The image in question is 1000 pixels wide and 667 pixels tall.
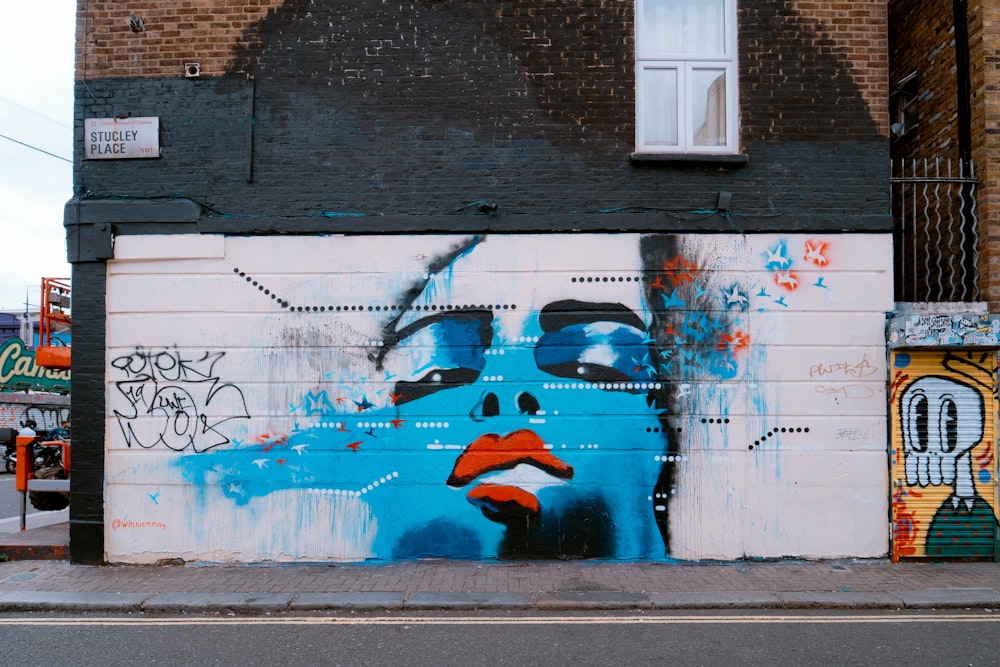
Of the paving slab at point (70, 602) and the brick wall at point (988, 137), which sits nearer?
the paving slab at point (70, 602)

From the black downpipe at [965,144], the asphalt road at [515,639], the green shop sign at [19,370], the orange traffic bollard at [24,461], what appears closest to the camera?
the asphalt road at [515,639]

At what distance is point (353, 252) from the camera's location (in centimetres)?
808

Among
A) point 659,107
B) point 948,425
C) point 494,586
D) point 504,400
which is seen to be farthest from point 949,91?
point 494,586

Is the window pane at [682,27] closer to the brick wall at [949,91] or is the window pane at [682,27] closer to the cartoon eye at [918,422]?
the brick wall at [949,91]

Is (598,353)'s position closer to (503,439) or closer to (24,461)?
(503,439)

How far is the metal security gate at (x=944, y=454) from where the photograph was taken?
7887 millimetres

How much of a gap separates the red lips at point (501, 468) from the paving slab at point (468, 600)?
1.26 metres

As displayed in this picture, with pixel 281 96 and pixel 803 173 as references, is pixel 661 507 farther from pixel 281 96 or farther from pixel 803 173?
pixel 281 96

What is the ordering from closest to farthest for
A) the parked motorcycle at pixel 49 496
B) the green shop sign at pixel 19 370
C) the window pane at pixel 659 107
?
the window pane at pixel 659 107 < the parked motorcycle at pixel 49 496 < the green shop sign at pixel 19 370

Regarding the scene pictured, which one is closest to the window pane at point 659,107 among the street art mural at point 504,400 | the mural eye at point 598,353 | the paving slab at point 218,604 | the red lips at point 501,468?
the street art mural at point 504,400

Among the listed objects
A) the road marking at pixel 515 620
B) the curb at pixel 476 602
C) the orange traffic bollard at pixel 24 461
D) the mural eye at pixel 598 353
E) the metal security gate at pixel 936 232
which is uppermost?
the metal security gate at pixel 936 232

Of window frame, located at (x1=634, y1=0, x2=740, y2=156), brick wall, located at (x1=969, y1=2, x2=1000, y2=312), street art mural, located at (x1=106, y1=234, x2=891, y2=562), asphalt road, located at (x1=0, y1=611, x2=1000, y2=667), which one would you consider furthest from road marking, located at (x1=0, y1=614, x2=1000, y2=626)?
window frame, located at (x1=634, y1=0, x2=740, y2=156)

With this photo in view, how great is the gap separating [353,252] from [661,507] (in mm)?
4132

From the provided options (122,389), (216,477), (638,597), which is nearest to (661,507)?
(638,597)
